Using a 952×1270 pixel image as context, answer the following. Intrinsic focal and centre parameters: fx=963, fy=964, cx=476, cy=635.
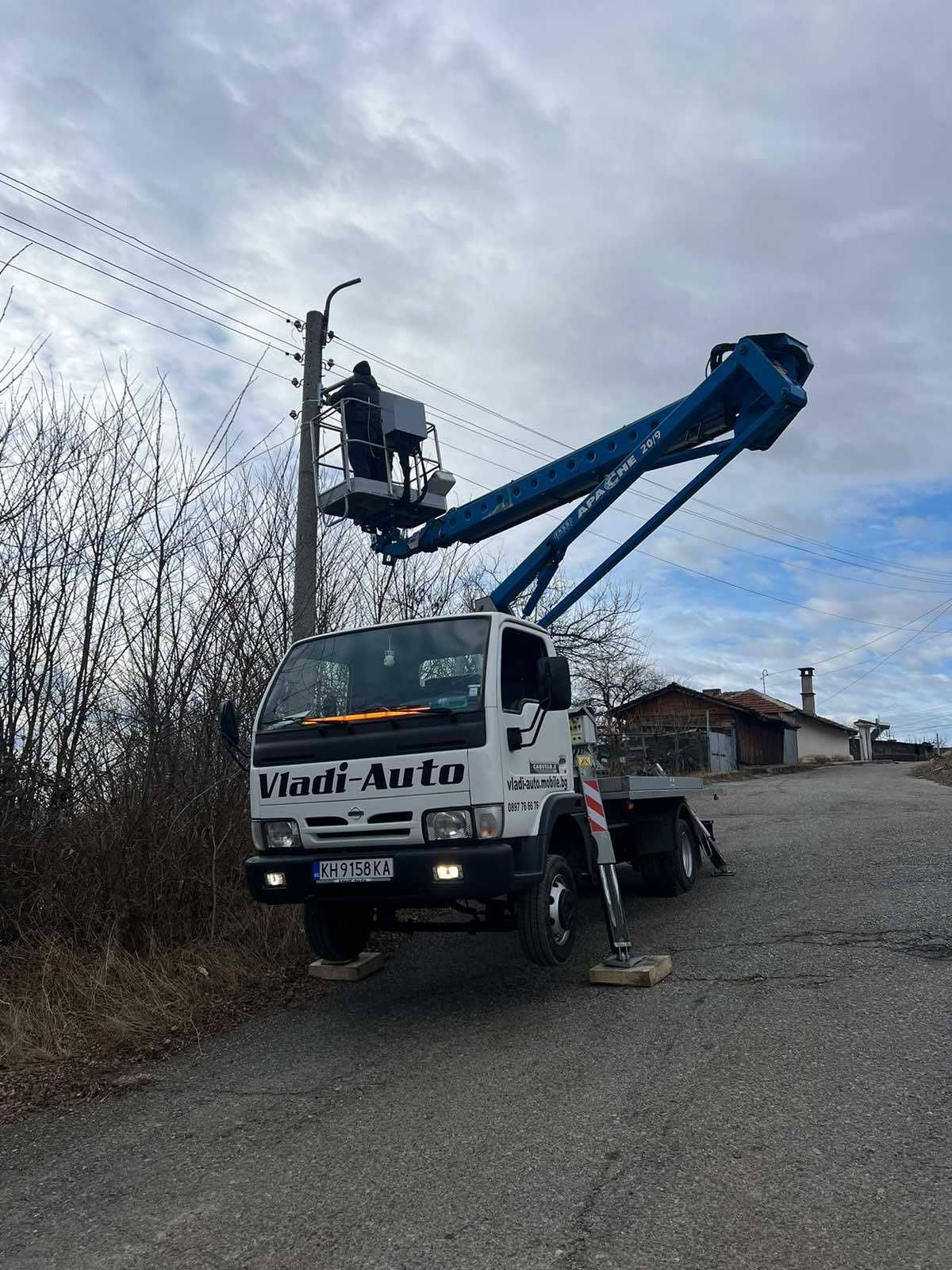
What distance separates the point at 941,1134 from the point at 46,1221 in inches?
A: 134

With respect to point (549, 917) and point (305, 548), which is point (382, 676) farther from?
A: point (305, 548)

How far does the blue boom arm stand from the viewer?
341 inches

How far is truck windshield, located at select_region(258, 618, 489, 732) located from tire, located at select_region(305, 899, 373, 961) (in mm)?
1329

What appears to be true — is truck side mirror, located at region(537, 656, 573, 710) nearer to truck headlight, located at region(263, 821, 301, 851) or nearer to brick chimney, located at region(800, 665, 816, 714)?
truck headlight, located at region(263, 821, 301, 851)

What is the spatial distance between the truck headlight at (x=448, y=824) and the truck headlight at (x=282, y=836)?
92 centimetres

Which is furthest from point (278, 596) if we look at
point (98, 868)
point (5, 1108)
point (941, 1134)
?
point (941, 1134)

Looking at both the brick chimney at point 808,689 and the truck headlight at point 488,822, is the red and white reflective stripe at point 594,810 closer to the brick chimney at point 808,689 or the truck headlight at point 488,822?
the truck headlight at point 488,822

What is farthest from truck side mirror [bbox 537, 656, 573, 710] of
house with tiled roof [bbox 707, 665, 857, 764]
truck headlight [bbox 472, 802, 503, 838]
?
house with tiled roof [bbox 707, 665, 857, 764]

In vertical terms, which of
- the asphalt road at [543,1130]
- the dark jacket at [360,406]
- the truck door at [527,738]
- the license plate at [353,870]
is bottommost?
the asphalt road at [543,1130]

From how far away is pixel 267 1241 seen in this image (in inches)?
129

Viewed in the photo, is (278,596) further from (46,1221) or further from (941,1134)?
(941,1134)

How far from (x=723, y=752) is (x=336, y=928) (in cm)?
3591

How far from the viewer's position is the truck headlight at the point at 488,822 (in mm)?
5445

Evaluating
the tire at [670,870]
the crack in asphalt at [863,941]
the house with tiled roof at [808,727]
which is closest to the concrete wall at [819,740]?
the house with tiled roof at [808,727]
